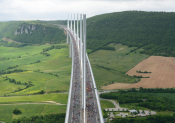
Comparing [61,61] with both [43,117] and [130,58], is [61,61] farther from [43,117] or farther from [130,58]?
[43,117]

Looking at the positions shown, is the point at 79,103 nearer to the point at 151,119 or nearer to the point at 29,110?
the point at 151,119

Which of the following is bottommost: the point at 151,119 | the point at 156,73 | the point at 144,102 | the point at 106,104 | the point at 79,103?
the point at 151,119

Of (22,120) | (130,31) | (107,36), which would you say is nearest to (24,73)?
(22,120)

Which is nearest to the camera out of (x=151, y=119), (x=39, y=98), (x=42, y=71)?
(x=151, y=119)

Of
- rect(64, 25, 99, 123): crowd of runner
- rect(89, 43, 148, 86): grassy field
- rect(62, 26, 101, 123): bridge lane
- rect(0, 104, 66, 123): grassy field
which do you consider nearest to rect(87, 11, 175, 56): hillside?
rect(89, 43, 148, 86): grassy field

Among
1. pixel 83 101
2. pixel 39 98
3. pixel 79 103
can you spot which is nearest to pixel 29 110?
pixel 39 98

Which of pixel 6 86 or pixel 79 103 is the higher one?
pixel 79 103
